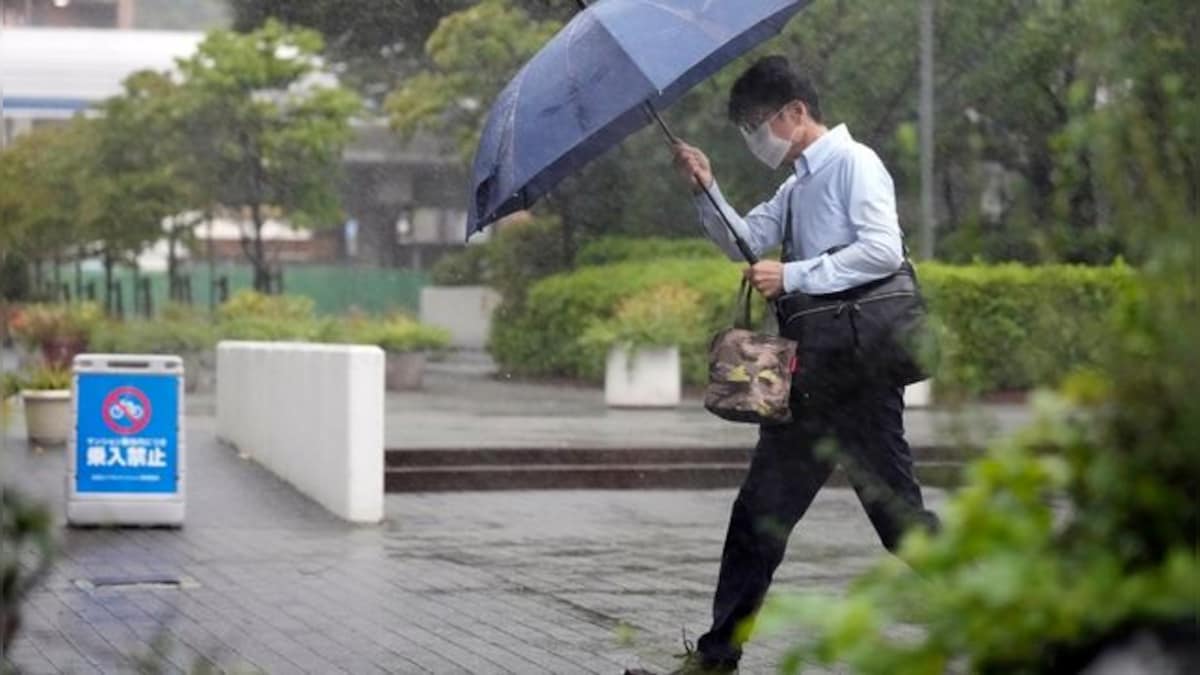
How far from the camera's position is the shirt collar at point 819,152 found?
731cm

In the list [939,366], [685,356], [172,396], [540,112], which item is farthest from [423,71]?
[939,366]

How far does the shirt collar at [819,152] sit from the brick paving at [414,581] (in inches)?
57.8

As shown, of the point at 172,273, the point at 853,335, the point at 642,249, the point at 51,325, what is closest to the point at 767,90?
the point at 853,335

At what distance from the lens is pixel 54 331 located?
110 ft

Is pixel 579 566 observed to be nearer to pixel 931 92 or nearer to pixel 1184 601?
pixel 1184 601

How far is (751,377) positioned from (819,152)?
70 cm

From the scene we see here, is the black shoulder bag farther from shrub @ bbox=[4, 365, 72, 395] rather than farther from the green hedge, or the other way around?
shrub @ bbox=[4, 365, 72, 395]

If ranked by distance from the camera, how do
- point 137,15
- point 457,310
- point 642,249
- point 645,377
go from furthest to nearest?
point 457,310 < point 137,15 < point 642,249 < point 645,377

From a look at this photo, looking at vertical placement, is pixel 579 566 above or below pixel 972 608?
below

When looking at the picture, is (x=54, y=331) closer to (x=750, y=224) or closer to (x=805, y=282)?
(x=750, y=224)

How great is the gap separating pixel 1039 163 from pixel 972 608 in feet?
76.9

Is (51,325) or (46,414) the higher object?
(51,325)

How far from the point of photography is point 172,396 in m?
12.8

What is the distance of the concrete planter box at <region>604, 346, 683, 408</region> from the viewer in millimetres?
27734
